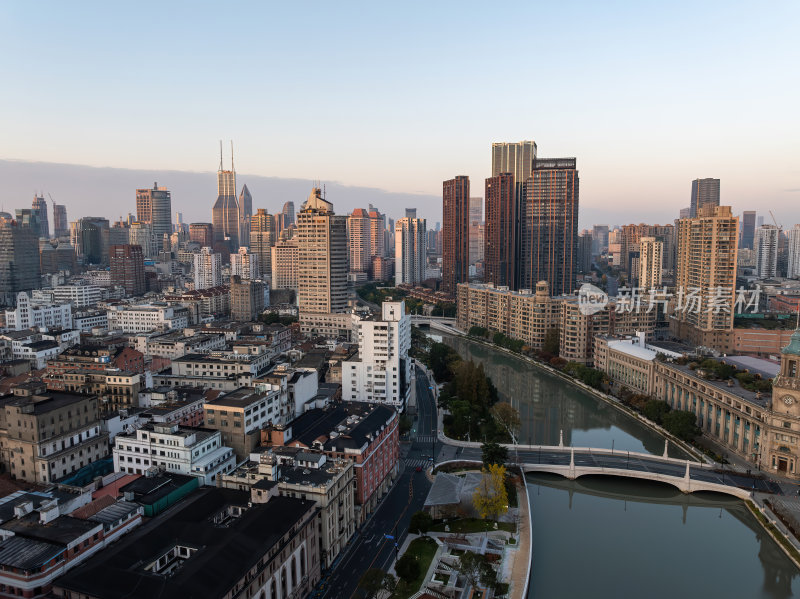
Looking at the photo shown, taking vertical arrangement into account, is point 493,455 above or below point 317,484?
below

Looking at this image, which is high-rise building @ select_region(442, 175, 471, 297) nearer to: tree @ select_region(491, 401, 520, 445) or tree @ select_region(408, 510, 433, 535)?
tree @ select_region(491, 401, 520, 445)

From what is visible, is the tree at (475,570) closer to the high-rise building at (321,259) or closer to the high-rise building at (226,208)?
the high-rise building at (321,259)

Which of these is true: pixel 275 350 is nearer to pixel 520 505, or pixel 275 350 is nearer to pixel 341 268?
pixel 341 268

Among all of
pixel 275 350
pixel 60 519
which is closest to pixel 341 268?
pixel 275 350

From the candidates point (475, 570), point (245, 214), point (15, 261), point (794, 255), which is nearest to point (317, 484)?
point (475, 570)

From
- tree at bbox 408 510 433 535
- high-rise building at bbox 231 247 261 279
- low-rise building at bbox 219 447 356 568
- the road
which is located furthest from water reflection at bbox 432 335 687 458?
high-rise building at bbox 231 247 261 279

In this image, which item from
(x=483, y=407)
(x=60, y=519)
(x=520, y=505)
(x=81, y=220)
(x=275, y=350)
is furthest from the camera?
(x=81, y=220)

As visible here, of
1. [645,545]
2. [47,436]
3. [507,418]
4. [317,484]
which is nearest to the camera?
[317,484]

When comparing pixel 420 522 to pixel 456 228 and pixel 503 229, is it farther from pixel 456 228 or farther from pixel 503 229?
pixel 456 228
